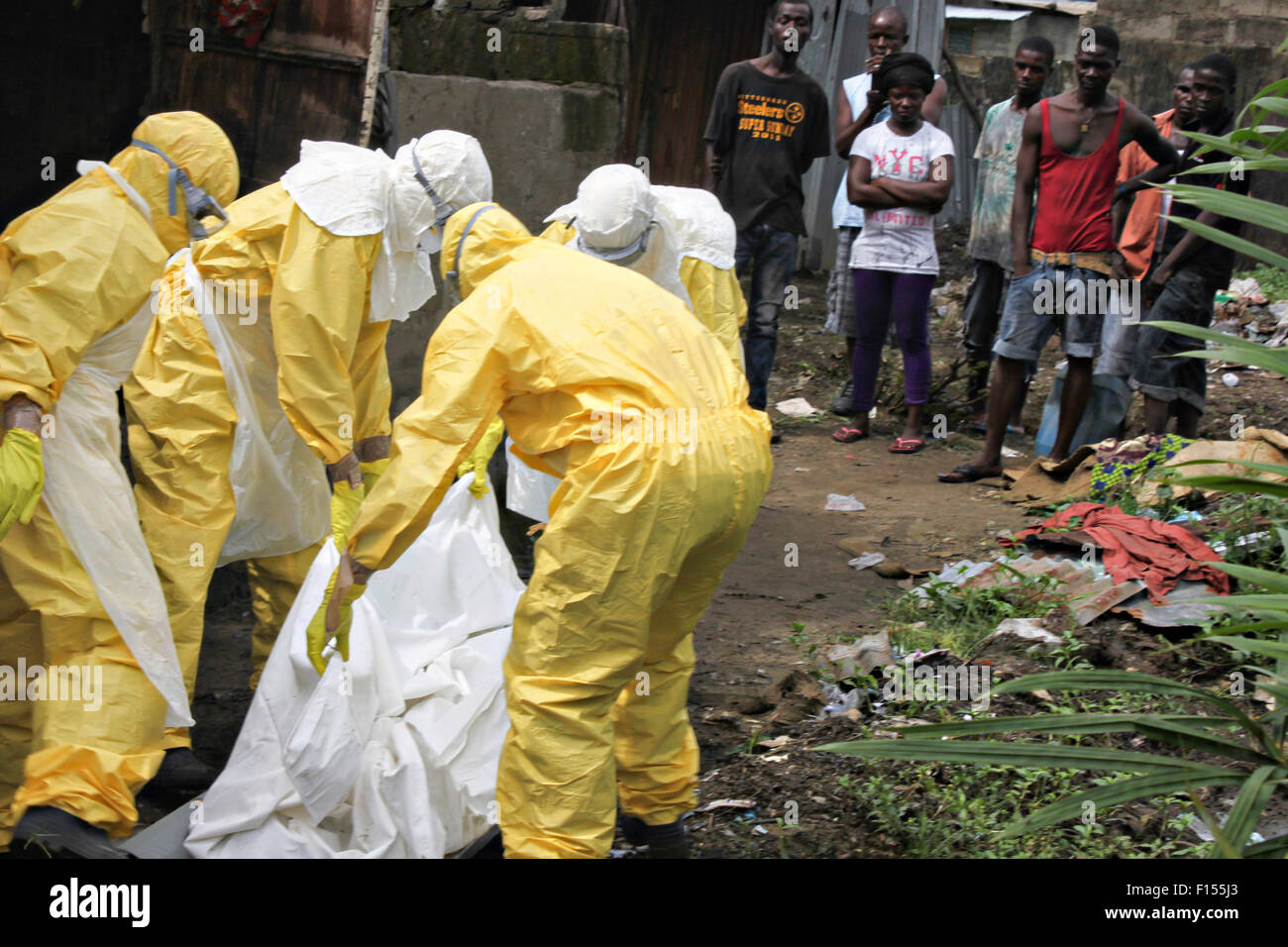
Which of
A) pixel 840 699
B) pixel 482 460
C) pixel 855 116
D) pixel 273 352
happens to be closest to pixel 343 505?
pixel 482 460

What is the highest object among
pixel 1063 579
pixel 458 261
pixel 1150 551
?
pixel 458 261

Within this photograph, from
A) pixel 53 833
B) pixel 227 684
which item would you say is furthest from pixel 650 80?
pixel 53 833

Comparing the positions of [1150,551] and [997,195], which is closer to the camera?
[1150,551]

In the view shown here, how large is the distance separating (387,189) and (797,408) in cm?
419

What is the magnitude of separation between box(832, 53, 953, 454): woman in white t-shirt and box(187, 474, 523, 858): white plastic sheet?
3471 mm

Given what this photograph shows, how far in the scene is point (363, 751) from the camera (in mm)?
2922

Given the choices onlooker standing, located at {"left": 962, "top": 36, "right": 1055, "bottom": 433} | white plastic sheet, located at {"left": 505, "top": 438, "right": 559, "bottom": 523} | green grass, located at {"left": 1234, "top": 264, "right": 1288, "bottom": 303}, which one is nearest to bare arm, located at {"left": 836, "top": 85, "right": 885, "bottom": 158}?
onlooker standing, located at {"left": 962, "top": 36, "right": 1055, "bottom": 433}

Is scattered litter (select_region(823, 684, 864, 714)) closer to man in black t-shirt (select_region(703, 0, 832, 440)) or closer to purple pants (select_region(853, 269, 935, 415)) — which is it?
man in black t-shirt (select_region(703, 0, 832, 440))

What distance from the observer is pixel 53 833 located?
2600mm

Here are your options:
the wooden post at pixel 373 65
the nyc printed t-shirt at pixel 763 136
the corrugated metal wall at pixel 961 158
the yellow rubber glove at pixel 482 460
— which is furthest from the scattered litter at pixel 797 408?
the yellow rubber glove at pixel 482 460

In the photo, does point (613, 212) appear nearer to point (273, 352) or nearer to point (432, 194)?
point (432, 194)

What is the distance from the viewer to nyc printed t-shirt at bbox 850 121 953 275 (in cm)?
608

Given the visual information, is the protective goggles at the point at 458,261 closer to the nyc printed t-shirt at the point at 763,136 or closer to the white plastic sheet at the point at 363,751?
the white plastic sheet at the point at 363,751
